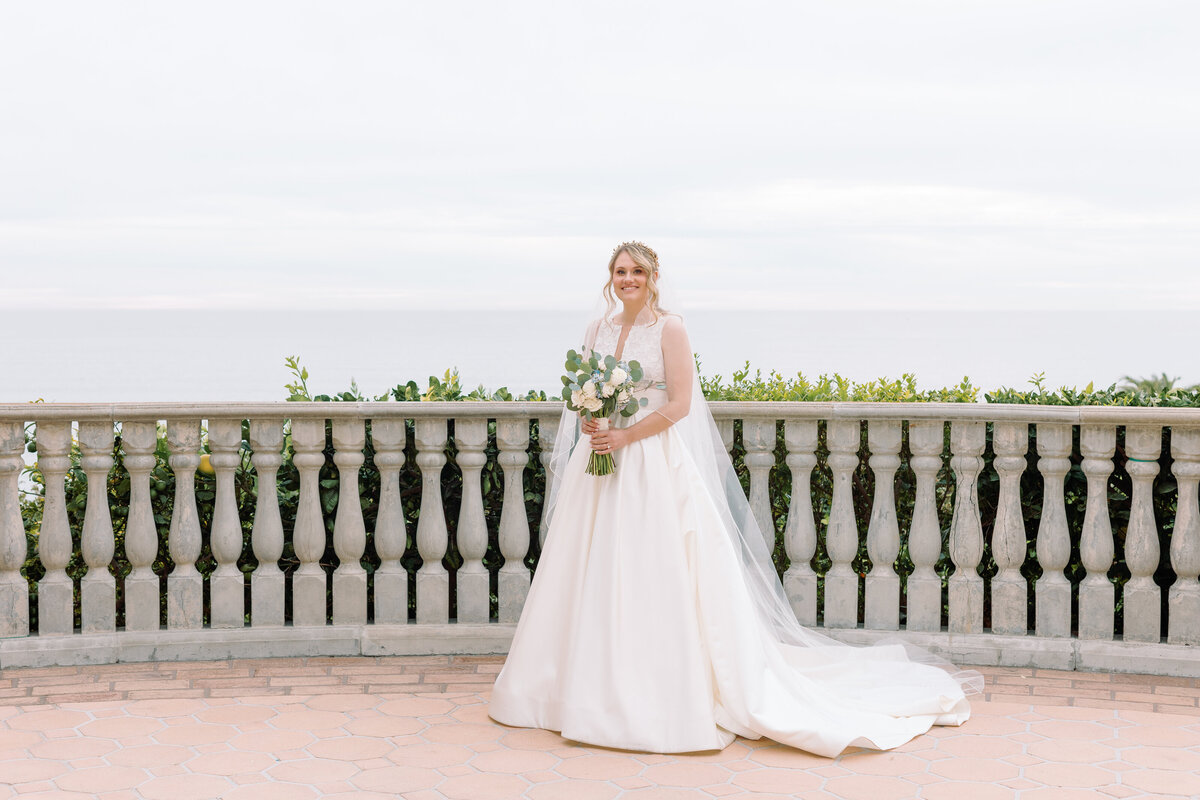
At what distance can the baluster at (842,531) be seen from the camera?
5.33 meters

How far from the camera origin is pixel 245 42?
8422 mm

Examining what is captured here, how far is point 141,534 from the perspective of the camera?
533 cm

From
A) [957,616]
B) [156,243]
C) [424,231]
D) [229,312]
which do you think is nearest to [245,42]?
[957,616]

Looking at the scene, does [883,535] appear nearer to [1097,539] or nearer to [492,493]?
[1097,539]

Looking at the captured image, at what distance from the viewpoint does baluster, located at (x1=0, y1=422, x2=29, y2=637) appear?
522 cm

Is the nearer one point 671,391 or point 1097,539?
point 671,391

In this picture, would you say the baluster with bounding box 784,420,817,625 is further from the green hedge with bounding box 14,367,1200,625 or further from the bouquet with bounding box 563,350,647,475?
the bouquet with bounding box 563,350,647,475

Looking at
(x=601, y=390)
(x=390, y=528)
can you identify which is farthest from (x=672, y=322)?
(x=390, y=528)

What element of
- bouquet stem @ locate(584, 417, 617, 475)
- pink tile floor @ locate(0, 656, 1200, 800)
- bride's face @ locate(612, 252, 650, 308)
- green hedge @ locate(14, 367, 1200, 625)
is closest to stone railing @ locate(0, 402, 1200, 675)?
green hedge @ locate(14, 367, 1200, 625)

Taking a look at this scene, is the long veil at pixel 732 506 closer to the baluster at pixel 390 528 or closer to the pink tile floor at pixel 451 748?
the pink tile floor at pixel 451 748

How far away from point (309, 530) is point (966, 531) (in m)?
3.30

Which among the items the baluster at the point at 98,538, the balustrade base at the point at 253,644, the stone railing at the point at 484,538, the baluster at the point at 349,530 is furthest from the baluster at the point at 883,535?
the baluster at the point at 98,538

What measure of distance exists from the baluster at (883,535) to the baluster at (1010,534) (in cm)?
49

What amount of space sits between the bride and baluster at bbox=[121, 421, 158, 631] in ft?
6.52
